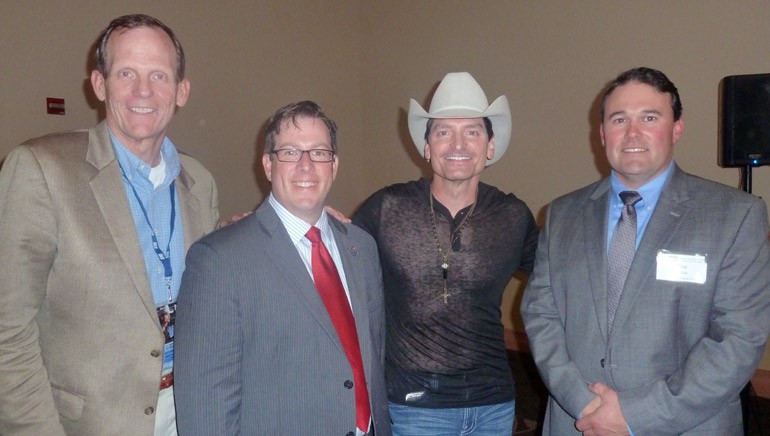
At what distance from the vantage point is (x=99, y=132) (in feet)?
5.70

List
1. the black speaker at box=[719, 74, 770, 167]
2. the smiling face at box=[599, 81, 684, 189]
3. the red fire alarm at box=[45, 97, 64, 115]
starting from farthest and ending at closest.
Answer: the red fire alarm at box=[45, 97, 64, 115]
the black speaker at box=[719, 74, 770, 167]
the smiling face at box=[599, 81, 684, 189]

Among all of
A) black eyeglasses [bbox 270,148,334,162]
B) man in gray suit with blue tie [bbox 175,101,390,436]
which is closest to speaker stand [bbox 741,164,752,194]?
man in gray suit with blue tie [bbox 175,101,390,436]

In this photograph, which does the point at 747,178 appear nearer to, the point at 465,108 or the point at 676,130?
the point at 676,130

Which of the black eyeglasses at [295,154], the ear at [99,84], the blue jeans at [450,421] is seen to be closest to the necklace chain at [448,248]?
the blue jeans at [450,421]

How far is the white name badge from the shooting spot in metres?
1.80

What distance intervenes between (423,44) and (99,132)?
5.19 meters

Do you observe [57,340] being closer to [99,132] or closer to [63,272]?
[63,272]

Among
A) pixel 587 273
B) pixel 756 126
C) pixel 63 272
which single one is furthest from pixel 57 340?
pixel 756 126

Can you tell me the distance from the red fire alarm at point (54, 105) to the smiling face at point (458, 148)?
3.35m

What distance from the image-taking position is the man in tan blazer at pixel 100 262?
1.52 metres

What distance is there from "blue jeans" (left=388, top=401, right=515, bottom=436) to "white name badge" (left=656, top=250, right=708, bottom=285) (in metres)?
0.76

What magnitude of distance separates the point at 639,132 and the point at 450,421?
118 centimetres

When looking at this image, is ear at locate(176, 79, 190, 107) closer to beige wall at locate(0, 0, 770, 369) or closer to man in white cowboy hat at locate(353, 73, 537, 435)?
man in white cowboy hat at locate(353, 73, 537, 435)

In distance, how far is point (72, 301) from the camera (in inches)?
62.1
